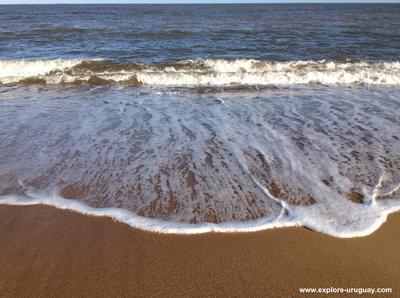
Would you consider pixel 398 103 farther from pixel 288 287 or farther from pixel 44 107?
pixel 44 107

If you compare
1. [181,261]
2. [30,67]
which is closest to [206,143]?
[181,261]

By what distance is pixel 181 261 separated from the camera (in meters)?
2.74

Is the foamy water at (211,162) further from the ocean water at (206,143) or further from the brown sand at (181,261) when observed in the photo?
the brown sand at (181,261)

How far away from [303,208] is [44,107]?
5885 millimetres

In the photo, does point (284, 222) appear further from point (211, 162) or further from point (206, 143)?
point (206, 143)

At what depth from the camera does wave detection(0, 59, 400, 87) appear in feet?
33.2

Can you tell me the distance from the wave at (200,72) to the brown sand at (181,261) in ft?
23.8

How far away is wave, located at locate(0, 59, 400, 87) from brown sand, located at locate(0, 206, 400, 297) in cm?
725

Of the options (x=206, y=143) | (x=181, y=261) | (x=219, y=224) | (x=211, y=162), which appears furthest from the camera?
(x=206, y=143)

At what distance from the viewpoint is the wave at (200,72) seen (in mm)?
10133

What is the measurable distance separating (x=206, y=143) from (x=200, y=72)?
622cm

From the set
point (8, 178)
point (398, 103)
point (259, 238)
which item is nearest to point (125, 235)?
point (259, 238)

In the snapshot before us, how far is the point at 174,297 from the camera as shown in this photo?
2395mm

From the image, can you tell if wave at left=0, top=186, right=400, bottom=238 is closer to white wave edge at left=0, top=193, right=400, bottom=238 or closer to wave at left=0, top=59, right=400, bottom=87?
white wave edge at left=0, top=193, right=400, bottom=238
